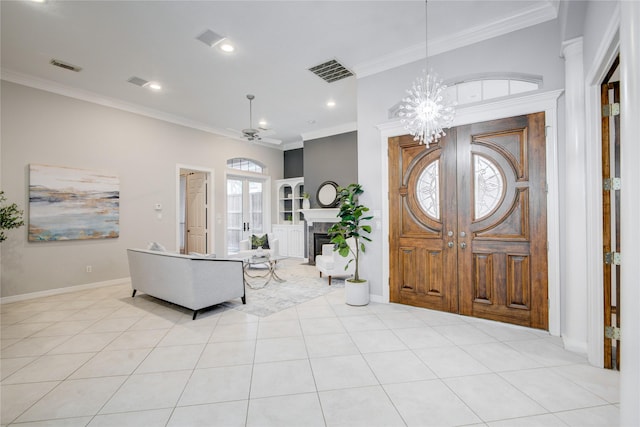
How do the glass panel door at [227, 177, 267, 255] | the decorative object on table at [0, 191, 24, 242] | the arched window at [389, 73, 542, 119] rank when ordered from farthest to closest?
the glass panel door at [227, 177, 267, 255] < the decorative object on table at [0, 191, 24, 242] < the arched window at [389, 73, 542, 119]

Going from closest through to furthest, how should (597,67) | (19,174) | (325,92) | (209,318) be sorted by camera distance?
(597,67)
(209,318)
(19,174)
(325,92)

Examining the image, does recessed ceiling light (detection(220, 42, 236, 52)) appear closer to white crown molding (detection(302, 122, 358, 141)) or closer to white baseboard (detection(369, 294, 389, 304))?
white crown molding (detection(302, 122, 358, 141))

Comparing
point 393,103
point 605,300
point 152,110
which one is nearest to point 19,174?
point 152,110

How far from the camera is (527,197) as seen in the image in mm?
3090

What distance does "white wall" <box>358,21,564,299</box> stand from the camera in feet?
9.91

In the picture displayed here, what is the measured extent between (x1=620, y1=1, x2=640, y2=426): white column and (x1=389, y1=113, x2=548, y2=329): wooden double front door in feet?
7.32

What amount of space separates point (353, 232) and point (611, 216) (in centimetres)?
256

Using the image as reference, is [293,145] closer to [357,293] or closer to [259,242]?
[259,242]

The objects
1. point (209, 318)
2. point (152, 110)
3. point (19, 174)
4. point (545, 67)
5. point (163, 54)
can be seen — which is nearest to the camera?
point (545, 67)

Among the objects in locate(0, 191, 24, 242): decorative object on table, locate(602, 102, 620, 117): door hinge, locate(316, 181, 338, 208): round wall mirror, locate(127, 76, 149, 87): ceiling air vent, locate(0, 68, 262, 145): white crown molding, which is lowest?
locate(0, 191, 24, 242): decorative object on table

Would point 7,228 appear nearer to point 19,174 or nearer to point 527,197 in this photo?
point 19,174

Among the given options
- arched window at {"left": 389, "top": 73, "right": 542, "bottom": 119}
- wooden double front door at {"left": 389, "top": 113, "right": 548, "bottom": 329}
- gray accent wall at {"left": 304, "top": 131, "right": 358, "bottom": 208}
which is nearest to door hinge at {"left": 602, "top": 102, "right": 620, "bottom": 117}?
wooden double front door at {"left": 389, "top": 113, "right": 548, "bottom": 329}

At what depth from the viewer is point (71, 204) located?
4734mm

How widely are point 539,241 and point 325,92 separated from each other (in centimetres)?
391
